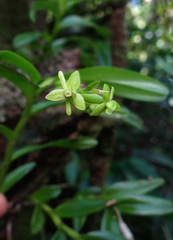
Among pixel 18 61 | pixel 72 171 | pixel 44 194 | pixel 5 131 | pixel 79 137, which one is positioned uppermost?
pixel 18 61

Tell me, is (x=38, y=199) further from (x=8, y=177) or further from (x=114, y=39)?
(x=114, y=39)

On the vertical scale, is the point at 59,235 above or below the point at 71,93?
below

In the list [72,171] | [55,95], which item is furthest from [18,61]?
[72,171]

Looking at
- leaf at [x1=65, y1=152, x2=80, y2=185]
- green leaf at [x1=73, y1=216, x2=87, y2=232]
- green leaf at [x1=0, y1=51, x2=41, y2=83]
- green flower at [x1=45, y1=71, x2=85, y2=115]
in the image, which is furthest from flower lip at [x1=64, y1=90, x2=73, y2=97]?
leaf at [x1=65, y1=152, x2=80, y2=185]

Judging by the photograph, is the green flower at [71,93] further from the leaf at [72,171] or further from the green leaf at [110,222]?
the leaf at [72,171]

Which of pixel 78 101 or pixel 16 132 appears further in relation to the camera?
pixel 16 132

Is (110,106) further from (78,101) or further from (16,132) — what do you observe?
(16,132)
